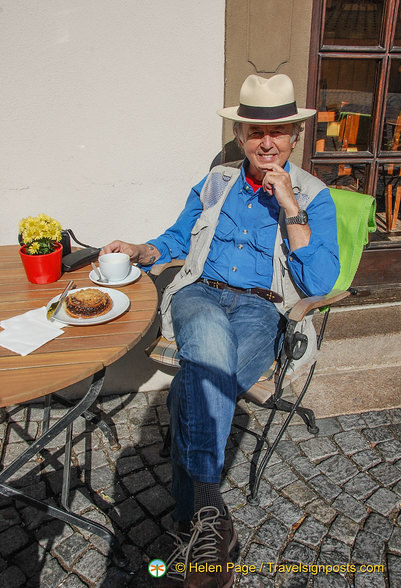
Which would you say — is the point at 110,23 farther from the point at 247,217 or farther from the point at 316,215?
the point at 316,215

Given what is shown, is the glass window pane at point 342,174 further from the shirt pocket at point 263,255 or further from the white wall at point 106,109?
the shirt pocket at point 263,255

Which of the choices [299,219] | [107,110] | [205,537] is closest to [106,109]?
[107,110]

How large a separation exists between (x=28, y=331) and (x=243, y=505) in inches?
54.9

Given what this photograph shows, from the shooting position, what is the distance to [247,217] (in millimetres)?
2555

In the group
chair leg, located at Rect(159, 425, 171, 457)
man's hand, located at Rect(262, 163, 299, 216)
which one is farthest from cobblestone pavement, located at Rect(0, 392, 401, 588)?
man's hand, located at Rect(262, 163, 299, 216)

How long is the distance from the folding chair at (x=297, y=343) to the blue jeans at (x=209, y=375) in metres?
0.09

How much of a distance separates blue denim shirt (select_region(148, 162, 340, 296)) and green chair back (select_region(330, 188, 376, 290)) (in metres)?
0.17

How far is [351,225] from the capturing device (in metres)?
2.54

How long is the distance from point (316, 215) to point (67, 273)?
4.28ft

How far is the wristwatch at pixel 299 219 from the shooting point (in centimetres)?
227

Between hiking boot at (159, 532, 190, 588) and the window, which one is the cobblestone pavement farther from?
the window

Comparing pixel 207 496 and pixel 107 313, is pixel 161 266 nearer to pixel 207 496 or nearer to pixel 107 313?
pixel 107 313

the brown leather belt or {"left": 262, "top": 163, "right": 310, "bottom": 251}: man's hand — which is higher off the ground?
{"left": 262, "top": 163, "right": 310, "bottom": 251}: man's hand

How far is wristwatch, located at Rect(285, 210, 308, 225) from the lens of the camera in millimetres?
2266
